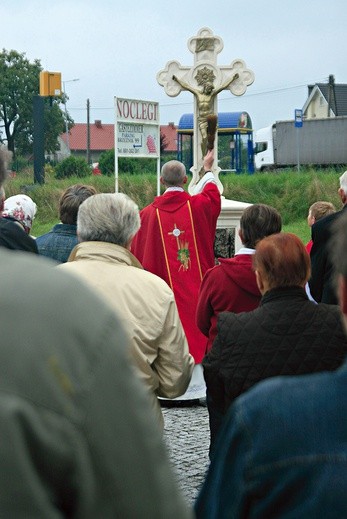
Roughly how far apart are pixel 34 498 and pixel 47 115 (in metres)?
65.5

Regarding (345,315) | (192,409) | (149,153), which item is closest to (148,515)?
(345,315)

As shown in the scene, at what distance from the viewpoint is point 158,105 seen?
11.9m

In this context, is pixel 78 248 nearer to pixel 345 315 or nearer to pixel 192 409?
pixel 345 315

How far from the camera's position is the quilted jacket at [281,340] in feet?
12.7

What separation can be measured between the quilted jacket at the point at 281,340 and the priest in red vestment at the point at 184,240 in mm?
4588

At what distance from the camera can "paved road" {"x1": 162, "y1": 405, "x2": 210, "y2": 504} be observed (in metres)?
5.90

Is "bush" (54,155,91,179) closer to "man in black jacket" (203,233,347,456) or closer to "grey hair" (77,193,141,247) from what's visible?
"grey hair" (77,193,141,247)

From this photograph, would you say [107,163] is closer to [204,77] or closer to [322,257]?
[204,77]

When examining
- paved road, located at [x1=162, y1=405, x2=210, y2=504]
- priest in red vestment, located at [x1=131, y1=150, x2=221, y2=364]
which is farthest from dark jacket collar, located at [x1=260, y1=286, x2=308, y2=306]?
priest in red vestment, located at [x1=131, y1=150, x2=221, y2=364]

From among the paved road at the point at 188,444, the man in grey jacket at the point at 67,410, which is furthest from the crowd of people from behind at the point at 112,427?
the paved road at the point at 188,444

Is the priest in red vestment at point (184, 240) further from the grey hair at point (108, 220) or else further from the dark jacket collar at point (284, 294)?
the dark jacket collar at point (284, 294)

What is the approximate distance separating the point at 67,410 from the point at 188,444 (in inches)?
227

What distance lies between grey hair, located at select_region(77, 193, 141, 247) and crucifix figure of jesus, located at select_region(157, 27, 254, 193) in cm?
688

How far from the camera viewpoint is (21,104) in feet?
217
